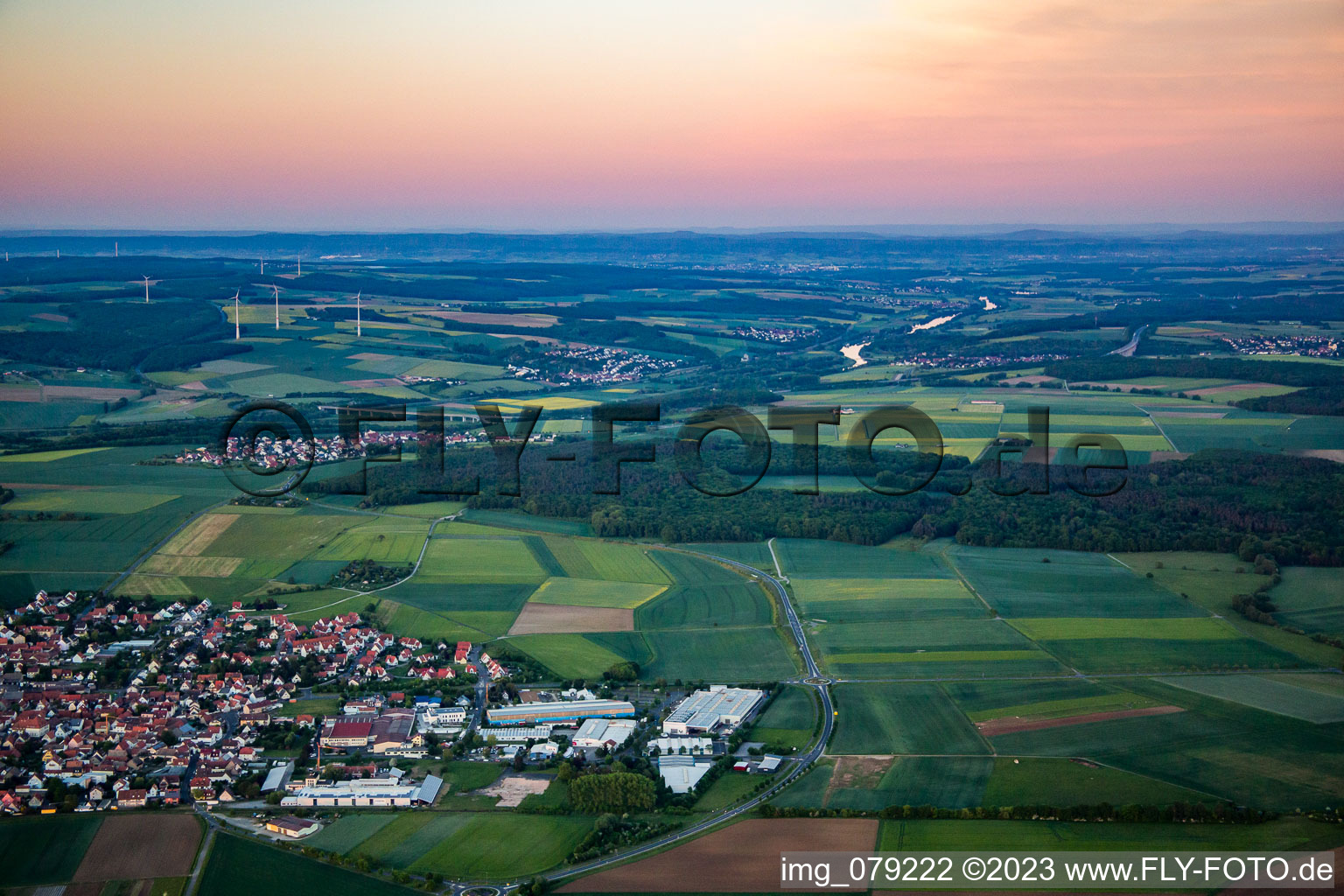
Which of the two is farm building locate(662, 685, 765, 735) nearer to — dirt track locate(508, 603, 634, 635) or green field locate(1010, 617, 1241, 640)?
dirt track locate(508, 603, 634, 635)

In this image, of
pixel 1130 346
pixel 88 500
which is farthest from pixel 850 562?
pixel 1130 346

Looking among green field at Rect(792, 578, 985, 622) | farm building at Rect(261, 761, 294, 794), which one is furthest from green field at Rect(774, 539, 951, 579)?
farm building at Rect(261, 761, 294, 794)

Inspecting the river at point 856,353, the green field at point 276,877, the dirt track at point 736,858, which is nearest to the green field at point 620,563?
the dirt track at point 736,858

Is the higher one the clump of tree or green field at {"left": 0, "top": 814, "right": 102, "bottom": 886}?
the clump of tree

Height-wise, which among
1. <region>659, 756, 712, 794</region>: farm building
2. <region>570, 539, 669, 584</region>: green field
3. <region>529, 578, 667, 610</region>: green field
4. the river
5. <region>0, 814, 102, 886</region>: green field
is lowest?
<region>0, 814, 102, 886</region>: green field

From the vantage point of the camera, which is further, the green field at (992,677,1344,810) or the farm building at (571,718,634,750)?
the farm building at (571,718,634,750)

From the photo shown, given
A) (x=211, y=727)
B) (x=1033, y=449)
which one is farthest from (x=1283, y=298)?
(x=211, y=727)

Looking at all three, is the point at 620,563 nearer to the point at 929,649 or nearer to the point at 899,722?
the point at 929,649
